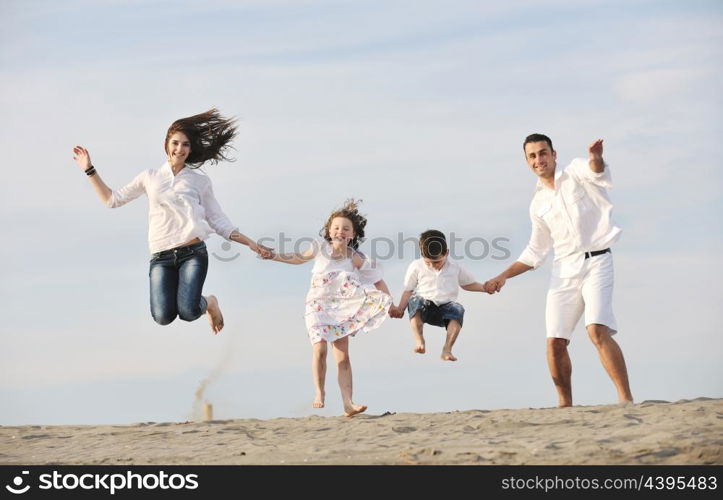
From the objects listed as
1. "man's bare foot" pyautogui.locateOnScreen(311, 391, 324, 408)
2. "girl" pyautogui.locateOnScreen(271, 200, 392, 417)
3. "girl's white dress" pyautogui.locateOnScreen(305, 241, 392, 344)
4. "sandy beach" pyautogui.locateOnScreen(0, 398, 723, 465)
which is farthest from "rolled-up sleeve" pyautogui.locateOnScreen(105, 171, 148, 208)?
"man's bare foot" pyautogui.locateOnScreen(311, 391, 324, 408)

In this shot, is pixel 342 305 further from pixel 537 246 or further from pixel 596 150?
pixel 596 150

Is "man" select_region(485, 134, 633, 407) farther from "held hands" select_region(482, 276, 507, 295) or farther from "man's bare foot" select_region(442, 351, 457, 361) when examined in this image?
"man's bare foot" select_region(442, 351, 457, 361)

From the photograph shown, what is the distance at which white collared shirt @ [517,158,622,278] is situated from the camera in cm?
985

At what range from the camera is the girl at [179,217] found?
1054cm

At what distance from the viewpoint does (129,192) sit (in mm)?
10781

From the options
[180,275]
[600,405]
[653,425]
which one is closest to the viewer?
[653,425]

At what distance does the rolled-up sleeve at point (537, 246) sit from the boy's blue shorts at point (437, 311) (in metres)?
1.43

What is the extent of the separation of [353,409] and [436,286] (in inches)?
82.1

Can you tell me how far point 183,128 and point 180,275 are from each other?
1.52m

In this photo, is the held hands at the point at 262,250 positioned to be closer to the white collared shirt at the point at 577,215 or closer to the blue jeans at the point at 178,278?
the blue jeans at the point at 178,278

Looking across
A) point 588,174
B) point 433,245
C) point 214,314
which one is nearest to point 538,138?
point 588,174
